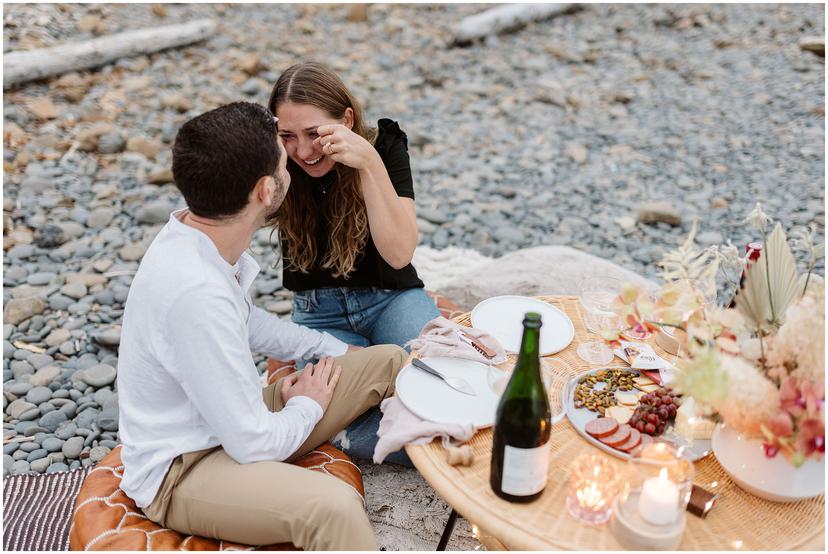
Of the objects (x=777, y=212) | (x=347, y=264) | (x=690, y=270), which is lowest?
(x=777, y=212)

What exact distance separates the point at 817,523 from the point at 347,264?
1972mm

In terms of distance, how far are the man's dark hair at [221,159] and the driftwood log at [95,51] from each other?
19.7 ft

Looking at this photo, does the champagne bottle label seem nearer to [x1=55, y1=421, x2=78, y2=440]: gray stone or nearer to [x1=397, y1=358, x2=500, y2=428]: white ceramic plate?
[x1=397, y1=358, x2=500, y2=428]: white ceramic plate

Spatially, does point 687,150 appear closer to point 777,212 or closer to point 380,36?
point 777,212

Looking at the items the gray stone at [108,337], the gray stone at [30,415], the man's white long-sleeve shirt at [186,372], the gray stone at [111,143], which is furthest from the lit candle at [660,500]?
the gray stone at [111,143]

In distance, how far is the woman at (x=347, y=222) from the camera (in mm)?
2658

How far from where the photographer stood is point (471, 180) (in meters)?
6.13

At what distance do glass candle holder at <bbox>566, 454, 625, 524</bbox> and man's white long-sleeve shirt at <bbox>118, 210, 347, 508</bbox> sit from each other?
87cm

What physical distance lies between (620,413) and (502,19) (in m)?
8.57

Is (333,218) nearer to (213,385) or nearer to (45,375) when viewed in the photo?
(213,385)

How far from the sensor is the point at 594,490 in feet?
5.59

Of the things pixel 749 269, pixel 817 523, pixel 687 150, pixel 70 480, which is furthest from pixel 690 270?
pixel 687 150

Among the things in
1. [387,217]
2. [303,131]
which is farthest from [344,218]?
[303,131]

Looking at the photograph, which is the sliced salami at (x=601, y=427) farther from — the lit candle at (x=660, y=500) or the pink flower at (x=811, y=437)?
the pink flower at (x=811, y=437)
